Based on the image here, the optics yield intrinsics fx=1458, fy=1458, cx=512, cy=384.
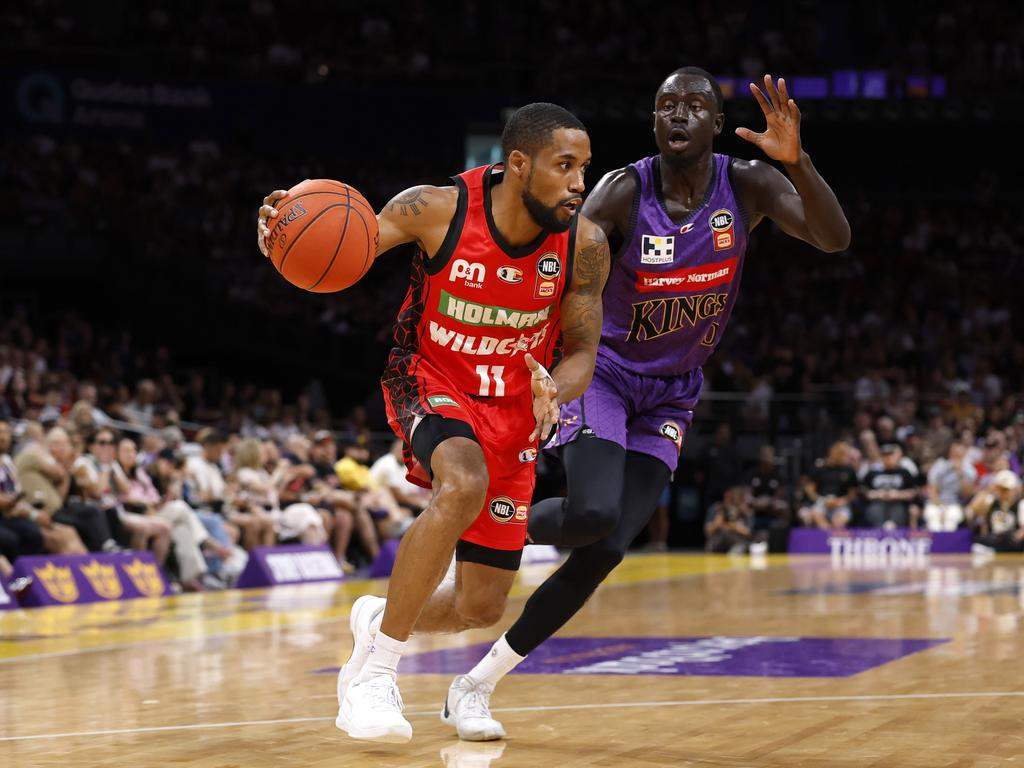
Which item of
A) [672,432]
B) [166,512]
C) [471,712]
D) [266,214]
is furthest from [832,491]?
[266,214]

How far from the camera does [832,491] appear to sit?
20.4 m

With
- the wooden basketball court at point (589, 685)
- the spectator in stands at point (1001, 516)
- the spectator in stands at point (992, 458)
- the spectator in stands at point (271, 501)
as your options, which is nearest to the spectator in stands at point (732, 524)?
the spectator in stands at point (1001, 516)

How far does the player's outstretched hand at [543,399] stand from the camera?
4789mm

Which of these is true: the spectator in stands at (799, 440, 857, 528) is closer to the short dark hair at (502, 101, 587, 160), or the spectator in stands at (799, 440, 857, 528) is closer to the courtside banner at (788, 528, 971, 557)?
the courtside banner at (788, 528, 971, 557)

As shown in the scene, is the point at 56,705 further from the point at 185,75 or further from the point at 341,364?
the point at 185,75

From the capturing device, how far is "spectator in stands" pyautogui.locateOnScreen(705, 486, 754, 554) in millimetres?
20484

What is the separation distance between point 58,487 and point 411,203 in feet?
27.7

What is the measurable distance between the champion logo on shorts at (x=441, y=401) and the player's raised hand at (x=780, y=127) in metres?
1.53

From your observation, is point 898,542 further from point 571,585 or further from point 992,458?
point 571,585

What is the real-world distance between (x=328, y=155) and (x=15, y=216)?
627 centimetres

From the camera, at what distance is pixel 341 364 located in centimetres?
2489

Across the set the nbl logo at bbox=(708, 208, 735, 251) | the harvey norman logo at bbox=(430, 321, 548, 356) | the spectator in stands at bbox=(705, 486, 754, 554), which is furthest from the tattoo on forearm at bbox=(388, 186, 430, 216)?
the spectator in stands at bbox=(705, 486, 754, 554)

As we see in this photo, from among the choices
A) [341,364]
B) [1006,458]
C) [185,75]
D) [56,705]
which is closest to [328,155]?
[185,75]

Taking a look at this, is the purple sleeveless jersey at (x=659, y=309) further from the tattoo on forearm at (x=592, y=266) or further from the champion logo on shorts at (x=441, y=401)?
the champion logo on shorts at (x=441, y=401)
